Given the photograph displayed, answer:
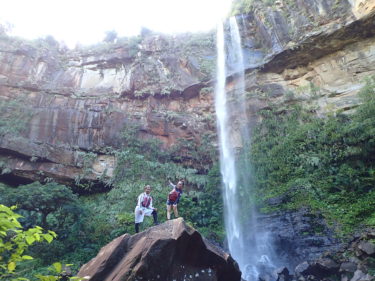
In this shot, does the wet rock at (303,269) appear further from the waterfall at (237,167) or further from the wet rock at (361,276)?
the wet rock at (361,276)

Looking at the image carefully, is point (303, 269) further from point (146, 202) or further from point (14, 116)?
point (14, 116)

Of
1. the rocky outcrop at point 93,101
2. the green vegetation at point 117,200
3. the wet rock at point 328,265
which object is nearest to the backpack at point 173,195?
the green vegetation at point 117,200

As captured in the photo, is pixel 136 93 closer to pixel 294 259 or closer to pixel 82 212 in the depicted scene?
pixel 82 212

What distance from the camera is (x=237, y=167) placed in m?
14.7

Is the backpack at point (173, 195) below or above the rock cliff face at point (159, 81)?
below

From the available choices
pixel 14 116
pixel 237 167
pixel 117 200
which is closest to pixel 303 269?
pixel 237 167

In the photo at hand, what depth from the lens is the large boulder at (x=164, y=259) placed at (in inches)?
200

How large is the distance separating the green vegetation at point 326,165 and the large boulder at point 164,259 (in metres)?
5.86

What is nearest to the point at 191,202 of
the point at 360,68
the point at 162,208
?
the point at 162,208

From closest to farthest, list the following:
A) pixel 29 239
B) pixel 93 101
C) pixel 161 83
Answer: pixel 29 239, pixel 93 101, pixel 161 83

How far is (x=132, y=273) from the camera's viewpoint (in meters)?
4.91

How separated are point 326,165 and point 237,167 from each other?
14.1 feet

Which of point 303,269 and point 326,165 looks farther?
point 326,165

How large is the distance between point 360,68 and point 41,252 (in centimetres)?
1591
